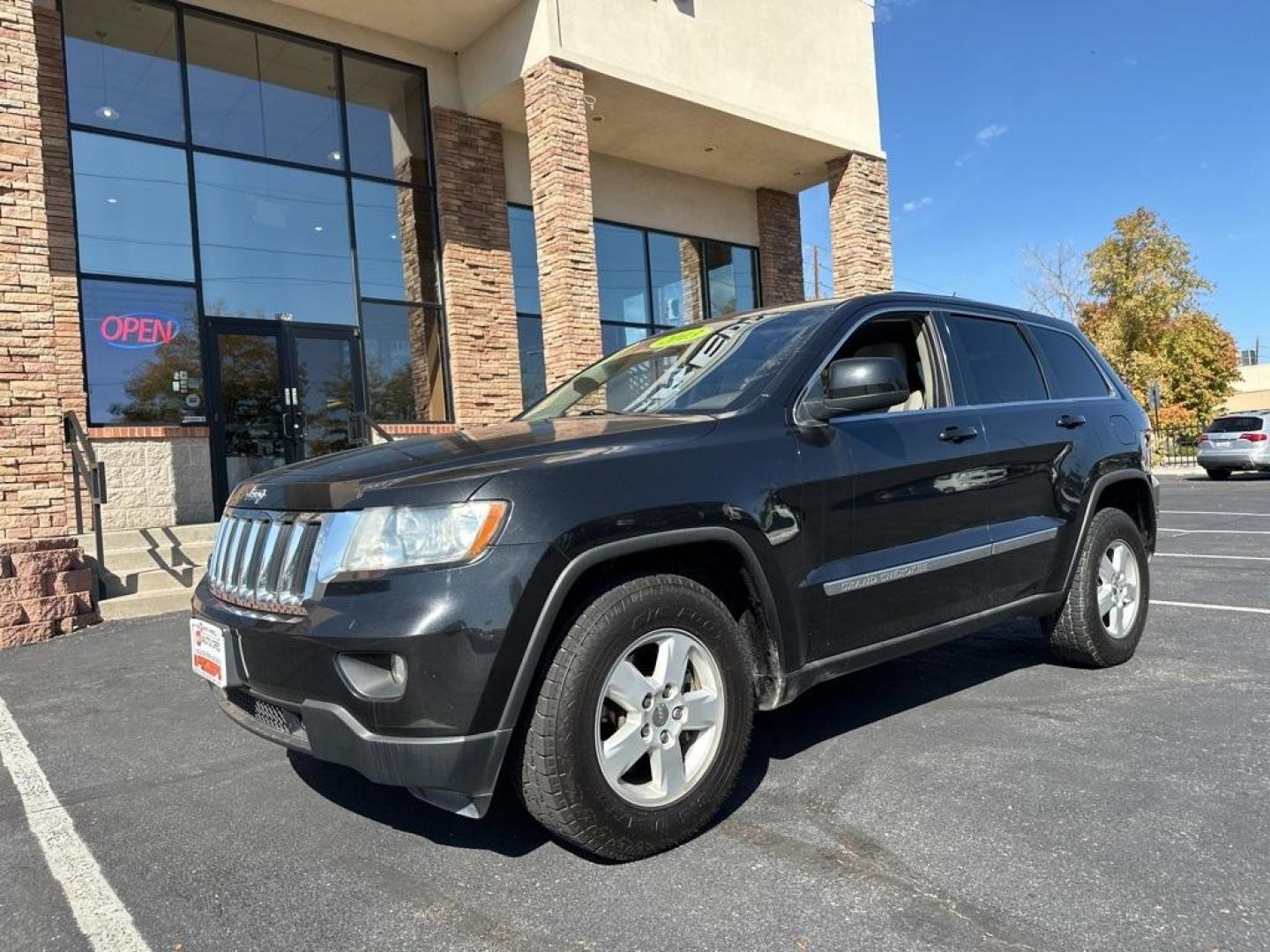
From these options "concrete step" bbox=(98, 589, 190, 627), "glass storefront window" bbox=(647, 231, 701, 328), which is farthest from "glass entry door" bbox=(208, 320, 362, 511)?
"glass storefront window" bbox=(647, 231, 701, 328)

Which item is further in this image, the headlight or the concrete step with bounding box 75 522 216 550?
the concrete step with bounding box 75 522 216 550

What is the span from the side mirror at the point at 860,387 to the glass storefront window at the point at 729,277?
41.0 feet

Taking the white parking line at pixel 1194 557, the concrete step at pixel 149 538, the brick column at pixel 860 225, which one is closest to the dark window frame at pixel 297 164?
the concrete step at pixel 149 538

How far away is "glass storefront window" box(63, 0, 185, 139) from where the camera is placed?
955cm

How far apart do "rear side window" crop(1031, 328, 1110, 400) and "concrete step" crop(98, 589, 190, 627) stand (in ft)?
22.5

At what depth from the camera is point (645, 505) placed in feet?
8.60

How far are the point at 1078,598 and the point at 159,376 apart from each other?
948 cm

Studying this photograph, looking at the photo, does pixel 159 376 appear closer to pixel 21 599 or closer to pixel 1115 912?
pixel 21 599

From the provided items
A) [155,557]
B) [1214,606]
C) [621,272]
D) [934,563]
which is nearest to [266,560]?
[934,563]

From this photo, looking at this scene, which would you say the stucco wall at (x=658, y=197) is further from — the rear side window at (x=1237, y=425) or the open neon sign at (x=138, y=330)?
the rear side window at (x=1237, y=425)

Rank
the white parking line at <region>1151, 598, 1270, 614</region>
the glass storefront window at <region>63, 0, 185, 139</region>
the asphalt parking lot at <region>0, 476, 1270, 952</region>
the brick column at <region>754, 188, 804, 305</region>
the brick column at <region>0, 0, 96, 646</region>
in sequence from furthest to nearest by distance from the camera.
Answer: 1. the brick column at <region>754, 188, 804, 305</region>
2. the glass storefront window at <region>63, 0, 185, 139</region>
3. the brick column at <region>0, 0, 96, 646</region>
4. the white parking line at <region>1151, 598, 1270, 614</region>
5. the asphalt parking lot at <region>0, 476, 1270, 952</region>

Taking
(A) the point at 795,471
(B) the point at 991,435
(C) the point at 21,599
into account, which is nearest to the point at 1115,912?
(A) the point at 795,471

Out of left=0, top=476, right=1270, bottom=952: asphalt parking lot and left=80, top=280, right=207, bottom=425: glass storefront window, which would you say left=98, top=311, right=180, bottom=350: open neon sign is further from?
left=0, top=476, right=1270, bottom=952: asphalt parking lot

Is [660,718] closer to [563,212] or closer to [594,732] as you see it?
[594,732]
